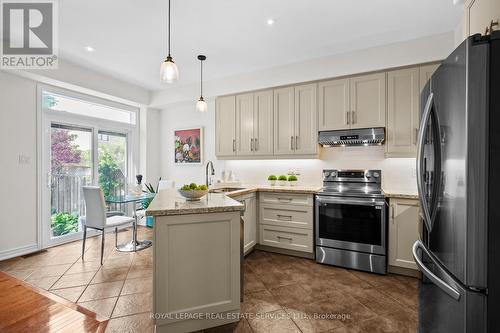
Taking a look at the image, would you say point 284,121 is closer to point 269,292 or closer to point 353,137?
point 353,137

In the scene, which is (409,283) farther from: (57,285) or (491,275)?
(57,285)

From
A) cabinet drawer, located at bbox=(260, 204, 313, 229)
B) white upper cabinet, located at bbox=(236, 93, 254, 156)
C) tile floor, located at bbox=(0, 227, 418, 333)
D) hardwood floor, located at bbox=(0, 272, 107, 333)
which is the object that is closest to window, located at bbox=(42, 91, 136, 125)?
tile floor, located at bbox=(0, 227, 418, 333)

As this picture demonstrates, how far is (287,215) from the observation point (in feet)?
10.9

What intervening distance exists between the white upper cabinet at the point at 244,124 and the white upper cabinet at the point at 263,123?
0.24 ft

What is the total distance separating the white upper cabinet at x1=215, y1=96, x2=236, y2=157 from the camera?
4086 millimetres

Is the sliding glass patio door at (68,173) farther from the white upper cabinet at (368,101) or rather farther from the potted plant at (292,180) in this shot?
the white upper cabinet at (368,101)

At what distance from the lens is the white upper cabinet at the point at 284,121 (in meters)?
3.60

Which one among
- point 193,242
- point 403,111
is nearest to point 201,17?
point 193,242

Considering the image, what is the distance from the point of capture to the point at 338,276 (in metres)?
2.74

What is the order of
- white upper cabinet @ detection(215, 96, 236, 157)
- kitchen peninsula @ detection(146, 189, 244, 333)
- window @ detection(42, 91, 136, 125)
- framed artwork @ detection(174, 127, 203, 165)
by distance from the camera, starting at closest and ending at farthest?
kitchen peninsula @ detection(146, 189, 244, 333) → window @ detection(42, 91, 136, 125) → white upper cabinet @ detection(215, 96, 236, 157) → framed artwork @ detection(174, 127, 203, 165)

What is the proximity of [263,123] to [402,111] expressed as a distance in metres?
1.85

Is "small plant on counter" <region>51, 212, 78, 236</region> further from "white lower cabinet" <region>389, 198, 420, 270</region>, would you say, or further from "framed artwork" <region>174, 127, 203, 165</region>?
"white lower cabinet" <region>389, 198, 420, 270</region>

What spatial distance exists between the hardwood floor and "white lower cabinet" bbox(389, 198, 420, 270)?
2905 mm

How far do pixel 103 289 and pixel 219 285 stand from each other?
1410 mm
